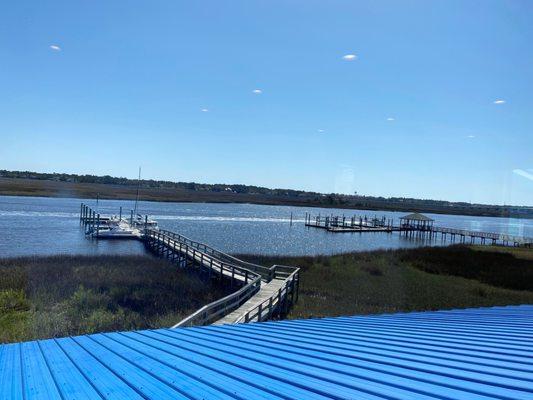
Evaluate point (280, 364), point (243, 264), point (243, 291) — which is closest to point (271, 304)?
point (243, 291)

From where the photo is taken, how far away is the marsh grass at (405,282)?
18.9 m

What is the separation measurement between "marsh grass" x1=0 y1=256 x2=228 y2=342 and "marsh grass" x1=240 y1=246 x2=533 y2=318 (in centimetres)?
513

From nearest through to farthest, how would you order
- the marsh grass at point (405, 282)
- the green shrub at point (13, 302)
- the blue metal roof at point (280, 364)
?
the blue metal roof at point (280, 364)
the green shrub at point (13, 302)
the marsh grass at point (405, 282)

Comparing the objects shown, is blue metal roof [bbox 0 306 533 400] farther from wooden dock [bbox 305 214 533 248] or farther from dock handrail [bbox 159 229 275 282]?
wooden dock [bbox 305 214 533 248]

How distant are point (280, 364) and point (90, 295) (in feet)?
43.3

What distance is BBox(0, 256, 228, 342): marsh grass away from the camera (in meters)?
12.6

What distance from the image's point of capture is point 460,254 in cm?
4234

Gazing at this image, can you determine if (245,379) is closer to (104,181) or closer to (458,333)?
(458,333)

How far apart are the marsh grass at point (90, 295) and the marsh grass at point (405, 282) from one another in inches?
202

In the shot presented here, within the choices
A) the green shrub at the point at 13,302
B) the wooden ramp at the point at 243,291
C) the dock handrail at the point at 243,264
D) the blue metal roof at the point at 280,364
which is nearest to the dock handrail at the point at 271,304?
the wooden ramp at the point at 243,291

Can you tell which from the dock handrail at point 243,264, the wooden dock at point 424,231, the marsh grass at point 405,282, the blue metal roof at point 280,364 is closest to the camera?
the blue metal roof at point 280,364

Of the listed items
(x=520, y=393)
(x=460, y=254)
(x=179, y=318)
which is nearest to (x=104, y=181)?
(x=460, y=254)

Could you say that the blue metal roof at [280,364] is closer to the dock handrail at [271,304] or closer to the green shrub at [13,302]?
the dock handrail at [271,304]

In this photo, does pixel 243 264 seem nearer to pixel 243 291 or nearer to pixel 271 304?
pixel 243 291
